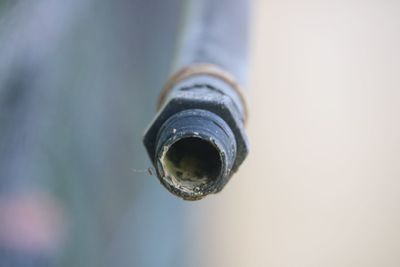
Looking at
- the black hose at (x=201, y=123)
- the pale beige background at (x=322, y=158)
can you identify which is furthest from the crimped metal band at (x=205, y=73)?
the pale beige background at (x=322, y=158)

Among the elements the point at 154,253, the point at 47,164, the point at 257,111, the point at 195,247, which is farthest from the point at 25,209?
the point at 257,111

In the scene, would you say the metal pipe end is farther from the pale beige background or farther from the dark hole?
the pale beige background

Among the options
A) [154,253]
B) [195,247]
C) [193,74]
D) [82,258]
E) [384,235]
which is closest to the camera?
[193,74]

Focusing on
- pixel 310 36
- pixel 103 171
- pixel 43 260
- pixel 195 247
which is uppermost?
pixel 310 36

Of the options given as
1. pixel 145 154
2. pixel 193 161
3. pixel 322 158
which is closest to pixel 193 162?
pixel 193 161

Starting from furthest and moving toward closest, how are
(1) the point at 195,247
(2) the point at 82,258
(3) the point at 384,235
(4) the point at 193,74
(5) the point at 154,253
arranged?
1. (3) the point at 384,235
2. (1) the point at 195,247
3. (5) the point at 154,253
4. (2) the point at 82,258
5. (4) the point at 193,74

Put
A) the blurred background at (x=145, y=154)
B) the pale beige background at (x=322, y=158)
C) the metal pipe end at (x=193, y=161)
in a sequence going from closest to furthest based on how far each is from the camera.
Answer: the metal pipe end at (x=193, y=161) → the blurred background at (x=145, y=154) → the pale beige background at (x=322, y=158)

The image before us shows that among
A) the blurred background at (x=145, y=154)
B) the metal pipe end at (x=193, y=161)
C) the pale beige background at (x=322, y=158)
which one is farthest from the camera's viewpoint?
the pale beige background at (x=322, y=158)

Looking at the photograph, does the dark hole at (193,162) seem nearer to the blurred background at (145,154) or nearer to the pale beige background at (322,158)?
the blurred background at (145,154)

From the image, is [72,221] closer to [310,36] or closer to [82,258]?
[82,258]
